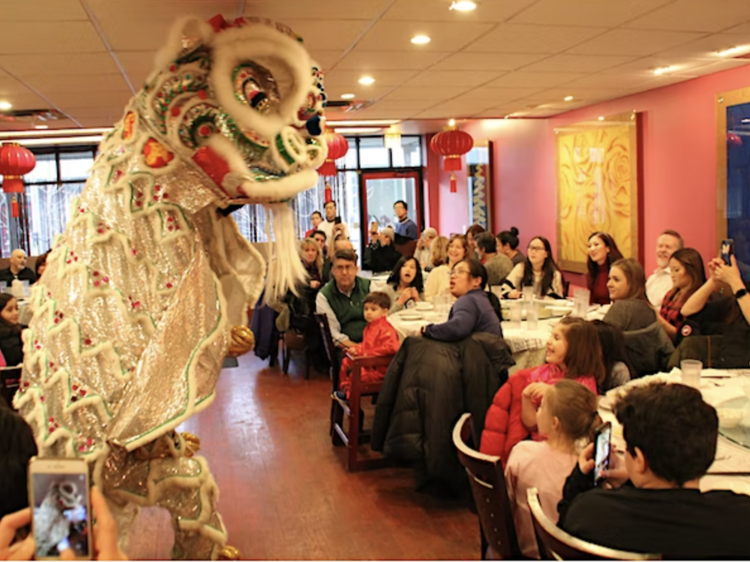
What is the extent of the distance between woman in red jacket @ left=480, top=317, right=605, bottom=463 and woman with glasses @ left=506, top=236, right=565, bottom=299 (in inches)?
114

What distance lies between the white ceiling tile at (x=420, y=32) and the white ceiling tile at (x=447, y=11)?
0.39ft

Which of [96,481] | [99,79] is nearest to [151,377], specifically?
[96,481]

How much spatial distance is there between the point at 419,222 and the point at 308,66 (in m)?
12.4

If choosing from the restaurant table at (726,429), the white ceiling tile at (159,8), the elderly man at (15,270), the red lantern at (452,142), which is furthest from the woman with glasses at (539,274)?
the elderly man at (15,270)

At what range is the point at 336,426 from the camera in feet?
15.7

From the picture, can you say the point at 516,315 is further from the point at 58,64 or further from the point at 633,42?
the point at 58,64

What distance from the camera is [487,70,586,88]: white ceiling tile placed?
627 centimetres

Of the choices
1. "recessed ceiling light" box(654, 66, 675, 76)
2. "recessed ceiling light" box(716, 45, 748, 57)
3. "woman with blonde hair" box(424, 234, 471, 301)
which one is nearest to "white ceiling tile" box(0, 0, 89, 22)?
"woman with blonde hair" box(424, 234, 471, 301)

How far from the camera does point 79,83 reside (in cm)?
577

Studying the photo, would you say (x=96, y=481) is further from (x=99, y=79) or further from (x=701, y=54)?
(x=701, y=54)

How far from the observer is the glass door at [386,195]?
14617 millimetres

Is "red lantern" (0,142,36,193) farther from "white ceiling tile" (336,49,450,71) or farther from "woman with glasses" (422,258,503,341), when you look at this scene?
"woman with glasses" (422,258,503,341)

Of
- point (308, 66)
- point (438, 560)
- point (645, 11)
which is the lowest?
point (438, 560)

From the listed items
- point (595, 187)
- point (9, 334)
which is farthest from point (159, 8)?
point (595, 187)
